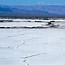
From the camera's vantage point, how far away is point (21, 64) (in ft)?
15.2

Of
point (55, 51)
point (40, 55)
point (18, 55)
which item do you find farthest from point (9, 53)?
point (55, 51)

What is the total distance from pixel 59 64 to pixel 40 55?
94cm

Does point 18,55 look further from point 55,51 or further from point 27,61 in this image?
point 55,51

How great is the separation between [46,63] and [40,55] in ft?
2.65

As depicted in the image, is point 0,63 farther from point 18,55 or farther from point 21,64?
point 18,55

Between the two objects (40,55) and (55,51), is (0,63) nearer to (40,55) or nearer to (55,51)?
(40,55)

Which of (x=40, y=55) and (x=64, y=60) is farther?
(x=40, y=55)

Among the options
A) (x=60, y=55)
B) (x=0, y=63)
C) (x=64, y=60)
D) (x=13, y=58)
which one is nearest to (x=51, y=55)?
(x=60, y=55)

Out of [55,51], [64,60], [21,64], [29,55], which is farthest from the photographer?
[55,51]

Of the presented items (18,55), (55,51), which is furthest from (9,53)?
(55,51)

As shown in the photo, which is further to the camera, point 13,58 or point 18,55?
point 18,55

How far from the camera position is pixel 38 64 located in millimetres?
4707

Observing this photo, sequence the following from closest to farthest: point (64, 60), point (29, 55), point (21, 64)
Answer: point (21, 64)
point (64, 60)
point (29, 55)

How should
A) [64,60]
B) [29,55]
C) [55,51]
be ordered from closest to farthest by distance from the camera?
[64,60] → [29,55] → [55,51]
